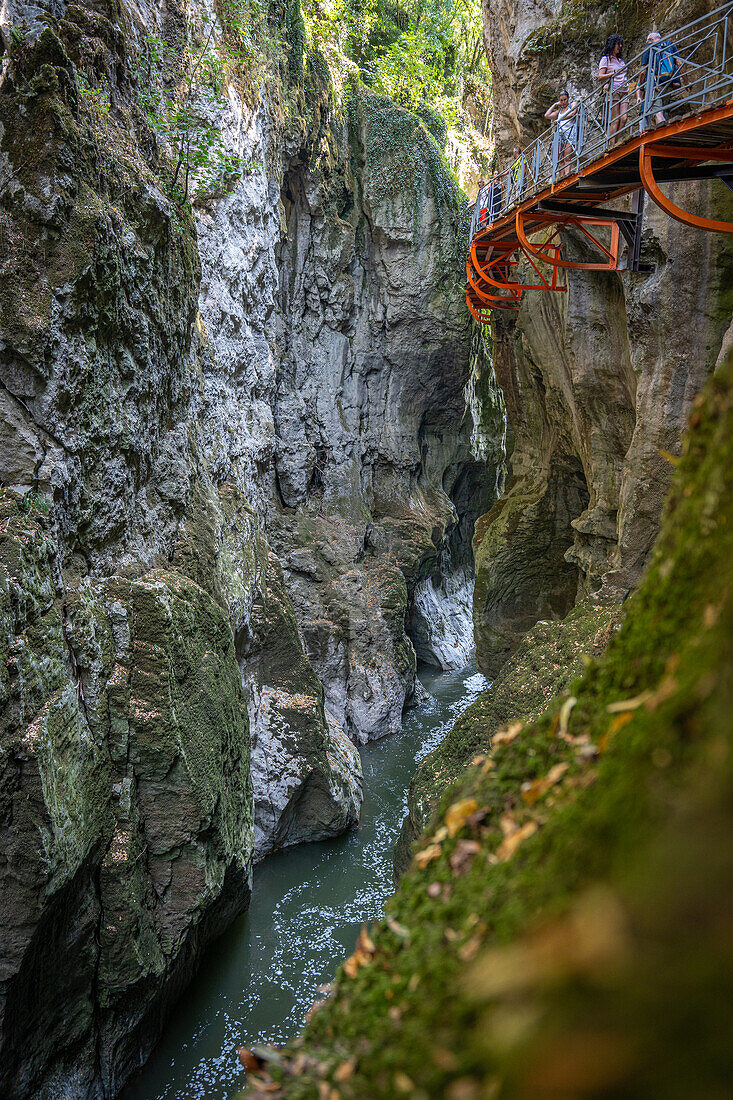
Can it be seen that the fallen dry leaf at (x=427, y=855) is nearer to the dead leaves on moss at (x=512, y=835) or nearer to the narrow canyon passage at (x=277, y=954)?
the dead leaves on moss at (x=512, y=835)

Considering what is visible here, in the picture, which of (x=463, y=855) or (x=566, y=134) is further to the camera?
(x=566, y=134)

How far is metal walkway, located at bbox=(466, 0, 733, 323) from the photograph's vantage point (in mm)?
5898

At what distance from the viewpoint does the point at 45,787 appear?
517 cm

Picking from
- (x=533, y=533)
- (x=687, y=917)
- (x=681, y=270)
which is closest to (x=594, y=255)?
(x=681, y=270)

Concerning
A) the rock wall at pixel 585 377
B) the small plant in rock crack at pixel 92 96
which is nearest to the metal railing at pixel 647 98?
the rock wall at pixel 585 377

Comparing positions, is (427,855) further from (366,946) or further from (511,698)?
(511,698)

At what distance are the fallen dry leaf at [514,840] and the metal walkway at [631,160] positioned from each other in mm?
5823

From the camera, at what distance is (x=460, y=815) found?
1.65 metres

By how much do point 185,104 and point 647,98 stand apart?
24.5ft

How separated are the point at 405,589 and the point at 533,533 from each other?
4.86m

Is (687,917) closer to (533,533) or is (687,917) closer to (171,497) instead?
(171,497)

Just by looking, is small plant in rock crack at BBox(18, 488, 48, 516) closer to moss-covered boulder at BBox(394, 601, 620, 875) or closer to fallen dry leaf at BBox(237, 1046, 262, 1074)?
fallen dry leaf at BBox(237, 1046, 262, 1074)

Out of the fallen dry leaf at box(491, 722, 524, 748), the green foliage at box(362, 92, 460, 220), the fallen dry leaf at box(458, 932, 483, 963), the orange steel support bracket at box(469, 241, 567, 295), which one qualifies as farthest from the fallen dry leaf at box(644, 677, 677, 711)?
the green foliage at box(362, 92, 460, 220)

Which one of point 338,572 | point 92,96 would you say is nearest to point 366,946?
point 92,96
